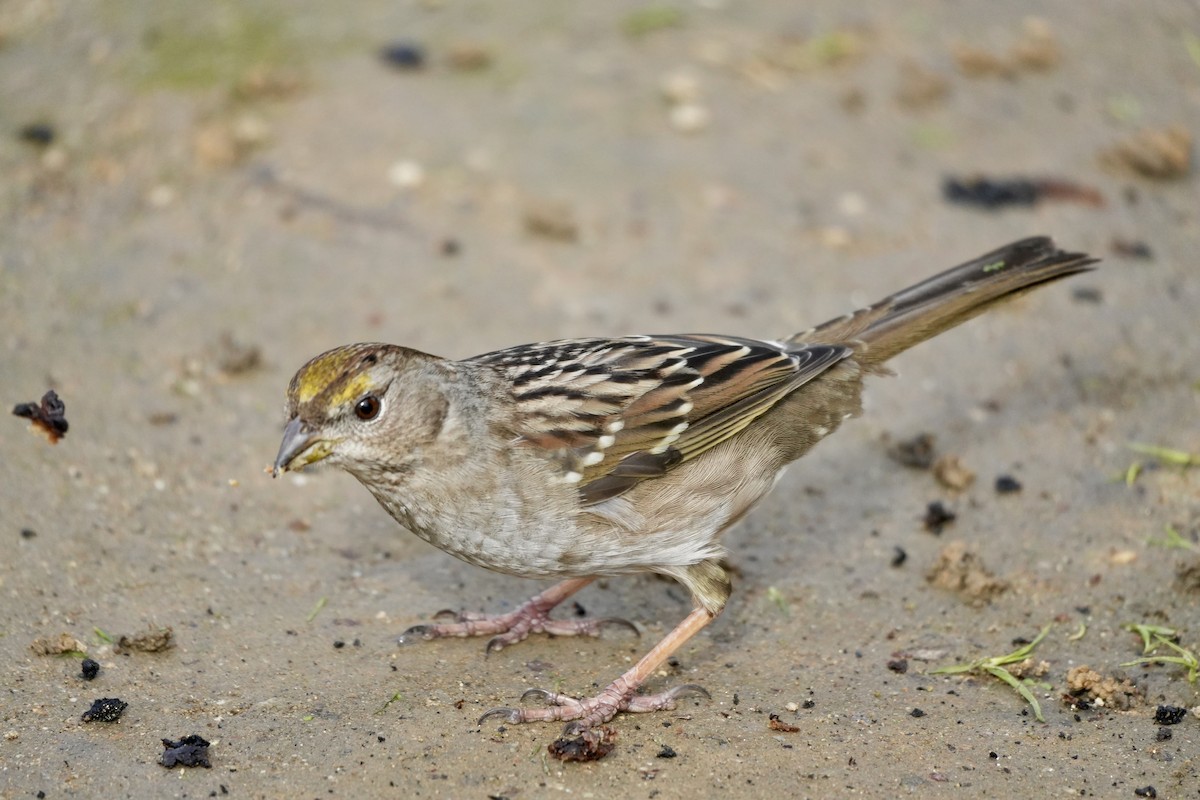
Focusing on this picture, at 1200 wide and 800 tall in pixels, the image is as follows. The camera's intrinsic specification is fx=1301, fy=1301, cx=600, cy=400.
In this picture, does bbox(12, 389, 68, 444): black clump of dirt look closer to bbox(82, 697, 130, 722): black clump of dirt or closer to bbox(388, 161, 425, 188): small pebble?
bbox(82, 697, 130, 722): black clump of dirt

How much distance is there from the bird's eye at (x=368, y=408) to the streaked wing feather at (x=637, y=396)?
22.6 inches

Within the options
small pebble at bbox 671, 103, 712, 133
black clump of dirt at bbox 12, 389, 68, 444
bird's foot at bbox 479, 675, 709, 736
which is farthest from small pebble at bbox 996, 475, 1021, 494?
black clump of dirt at bbox 12, 389, 68, 444

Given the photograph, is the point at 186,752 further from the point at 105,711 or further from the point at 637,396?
the point at 637,396

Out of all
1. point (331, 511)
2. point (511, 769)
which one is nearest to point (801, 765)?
point (511, 769)

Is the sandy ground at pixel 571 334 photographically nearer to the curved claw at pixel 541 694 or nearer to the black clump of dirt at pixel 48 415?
the curved claw at pixel 541 694

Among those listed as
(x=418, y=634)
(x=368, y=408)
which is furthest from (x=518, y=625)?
(x=368, y=408)

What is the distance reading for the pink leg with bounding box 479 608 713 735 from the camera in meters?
4.88

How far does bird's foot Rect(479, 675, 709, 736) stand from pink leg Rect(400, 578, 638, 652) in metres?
0.54

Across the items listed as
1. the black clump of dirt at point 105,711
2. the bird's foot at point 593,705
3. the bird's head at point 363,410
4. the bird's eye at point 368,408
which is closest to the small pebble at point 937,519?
the bird's foot at point 593,705

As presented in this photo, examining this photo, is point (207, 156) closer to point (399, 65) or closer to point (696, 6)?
point (399, 65)

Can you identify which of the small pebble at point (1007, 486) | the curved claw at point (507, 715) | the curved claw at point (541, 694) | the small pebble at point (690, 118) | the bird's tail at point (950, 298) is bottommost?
the small pebble at point (1007, 486)

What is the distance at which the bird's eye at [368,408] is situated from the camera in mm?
4848

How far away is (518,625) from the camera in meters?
5.61

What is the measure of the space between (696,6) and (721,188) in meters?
2.05
